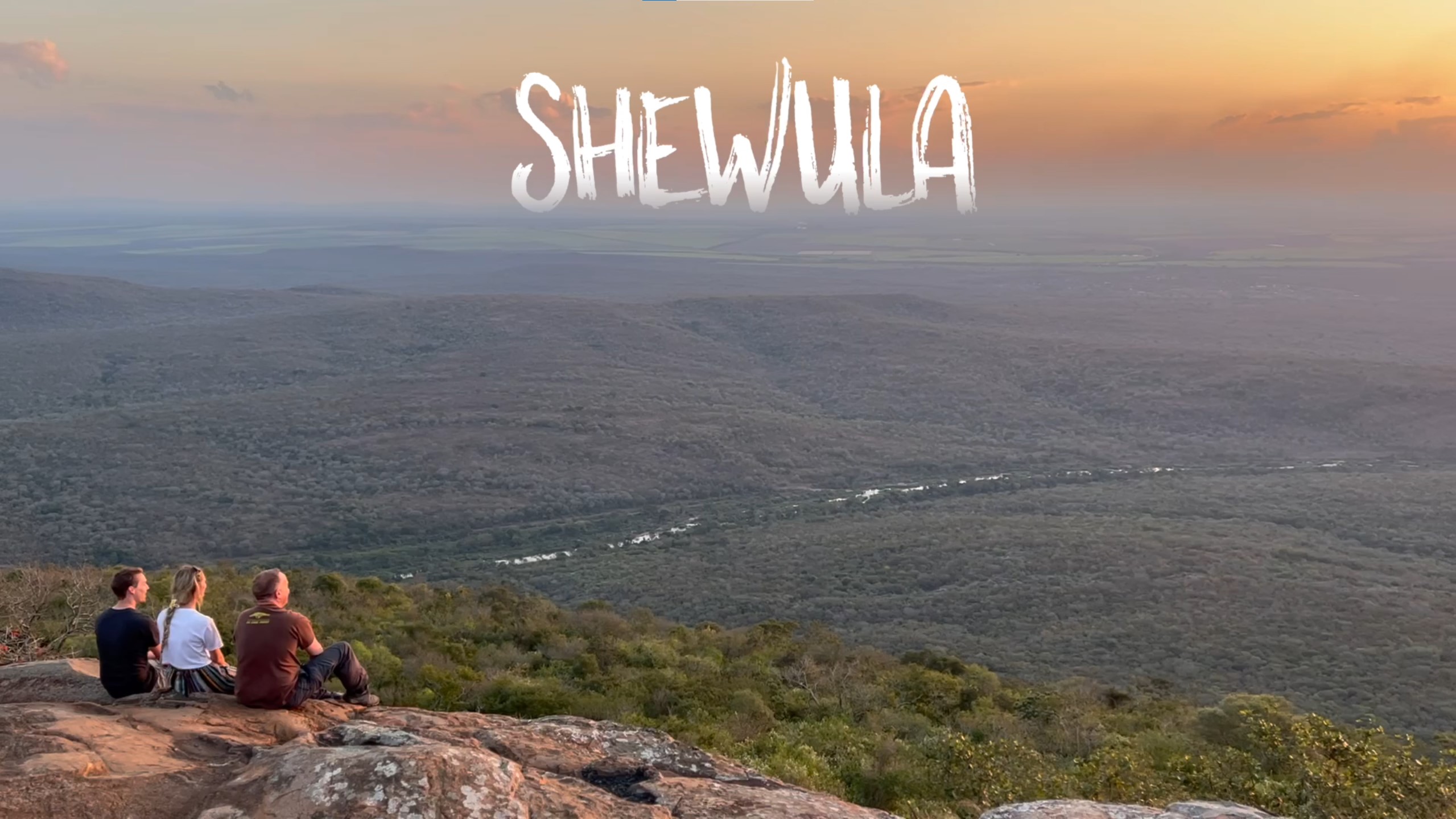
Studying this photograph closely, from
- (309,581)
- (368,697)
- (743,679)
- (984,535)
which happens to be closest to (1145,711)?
(743,679)

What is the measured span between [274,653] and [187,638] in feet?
2.42

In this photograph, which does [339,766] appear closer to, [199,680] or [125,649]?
[199,680]

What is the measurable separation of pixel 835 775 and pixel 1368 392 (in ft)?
274

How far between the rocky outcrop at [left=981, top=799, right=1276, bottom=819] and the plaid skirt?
6.00 metres

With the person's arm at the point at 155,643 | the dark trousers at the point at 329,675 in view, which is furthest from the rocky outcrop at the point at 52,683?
the dark trousers at the point at 329,675

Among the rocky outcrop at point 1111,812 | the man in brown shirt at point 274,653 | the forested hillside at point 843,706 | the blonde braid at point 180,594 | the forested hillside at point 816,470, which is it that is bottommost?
the forested hillside at point 816,470

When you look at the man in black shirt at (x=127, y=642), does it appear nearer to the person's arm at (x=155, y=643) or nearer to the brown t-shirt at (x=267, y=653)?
the person's arm at (x=155, y=643)

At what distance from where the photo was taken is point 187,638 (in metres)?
7.34

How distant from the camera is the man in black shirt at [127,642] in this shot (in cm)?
723

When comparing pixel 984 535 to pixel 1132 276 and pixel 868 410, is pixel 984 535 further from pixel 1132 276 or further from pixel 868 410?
pixel 1132 276

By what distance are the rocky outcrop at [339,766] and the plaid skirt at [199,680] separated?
124 mm

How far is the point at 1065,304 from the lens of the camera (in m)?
141

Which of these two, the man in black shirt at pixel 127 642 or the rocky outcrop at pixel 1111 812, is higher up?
the man in black shirt at pixel 127 642

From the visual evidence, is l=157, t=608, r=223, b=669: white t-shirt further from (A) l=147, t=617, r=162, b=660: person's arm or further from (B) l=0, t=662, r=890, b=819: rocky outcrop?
(B) l=0, t=662, r=890, b=819: rocky outcrop
